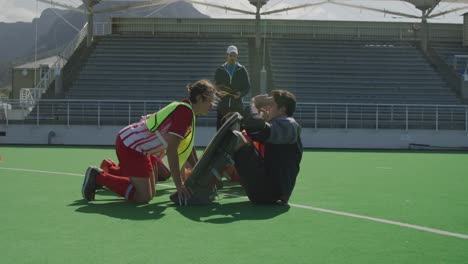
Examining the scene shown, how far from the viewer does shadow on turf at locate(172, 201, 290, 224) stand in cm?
440

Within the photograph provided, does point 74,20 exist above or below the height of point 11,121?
above

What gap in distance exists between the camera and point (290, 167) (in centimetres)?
511

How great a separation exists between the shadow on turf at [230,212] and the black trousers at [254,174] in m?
0.09

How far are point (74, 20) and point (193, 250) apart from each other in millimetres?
186975

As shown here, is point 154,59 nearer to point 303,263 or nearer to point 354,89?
point 354,89

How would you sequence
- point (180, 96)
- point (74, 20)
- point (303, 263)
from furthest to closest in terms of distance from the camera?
point (74, 20) < point (180, 96) < point (303, 263)

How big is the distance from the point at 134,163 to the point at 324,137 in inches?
526

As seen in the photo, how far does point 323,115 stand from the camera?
18.7 m

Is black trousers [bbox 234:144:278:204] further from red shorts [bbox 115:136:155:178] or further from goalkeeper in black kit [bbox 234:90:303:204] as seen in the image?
red shorts [bbox 115:136:155:178]

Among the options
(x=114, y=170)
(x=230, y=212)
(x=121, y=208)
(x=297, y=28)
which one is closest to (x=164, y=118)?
(x=121, y=208)

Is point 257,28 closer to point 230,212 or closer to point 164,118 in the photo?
point 164,118

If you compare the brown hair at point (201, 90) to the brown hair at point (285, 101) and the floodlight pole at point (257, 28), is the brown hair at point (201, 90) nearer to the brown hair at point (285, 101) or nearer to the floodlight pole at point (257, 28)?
the brown hair at point (285, 101)

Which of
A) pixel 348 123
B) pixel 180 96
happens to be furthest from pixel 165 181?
pixel 180 96

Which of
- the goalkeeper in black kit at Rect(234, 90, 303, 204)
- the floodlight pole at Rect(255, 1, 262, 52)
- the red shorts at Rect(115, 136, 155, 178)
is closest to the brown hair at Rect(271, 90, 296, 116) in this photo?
the goalkeeper in black kit at Rect(234, 90, 303, 204)
